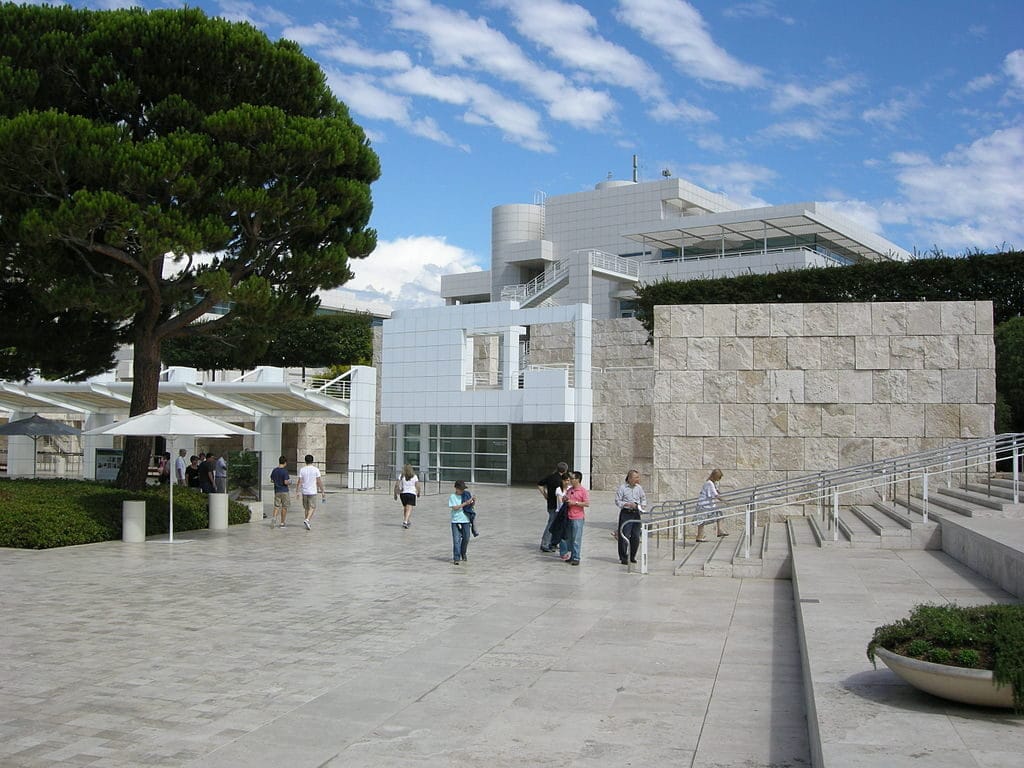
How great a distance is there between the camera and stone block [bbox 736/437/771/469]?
1961 centimetres

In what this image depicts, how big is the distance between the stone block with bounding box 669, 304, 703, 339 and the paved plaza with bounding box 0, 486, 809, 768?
662 cm

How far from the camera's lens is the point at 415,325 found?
A: 123ft

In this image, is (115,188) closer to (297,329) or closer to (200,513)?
(200,513)

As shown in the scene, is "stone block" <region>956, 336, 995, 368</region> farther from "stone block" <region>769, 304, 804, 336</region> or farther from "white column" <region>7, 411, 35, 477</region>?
"white column" <region>7, 411, 35, 477</region>

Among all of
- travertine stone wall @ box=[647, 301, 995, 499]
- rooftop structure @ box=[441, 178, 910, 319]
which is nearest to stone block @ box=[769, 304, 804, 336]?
travertine stone wall @ box=[647, 301, 995, 499]

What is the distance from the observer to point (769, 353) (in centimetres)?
1973

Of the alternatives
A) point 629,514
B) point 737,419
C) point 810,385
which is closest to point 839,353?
point 810,385

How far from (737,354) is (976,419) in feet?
15.5

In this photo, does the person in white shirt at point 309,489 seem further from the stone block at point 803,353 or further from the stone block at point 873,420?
the stone block at point 873,420

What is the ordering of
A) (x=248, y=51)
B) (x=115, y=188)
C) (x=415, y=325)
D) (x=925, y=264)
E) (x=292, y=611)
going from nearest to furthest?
(x=292, y=611)
(x=115, y=188)
(x=248, y=51)
(x=925, y=264)
(x=415, y=325)

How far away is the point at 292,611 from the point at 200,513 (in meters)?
9.89

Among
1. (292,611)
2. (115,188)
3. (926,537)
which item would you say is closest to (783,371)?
(926,537)

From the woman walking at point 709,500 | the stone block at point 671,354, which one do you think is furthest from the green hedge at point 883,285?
the woman walking at point 709,500

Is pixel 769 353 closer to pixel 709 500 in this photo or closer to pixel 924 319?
pixel 924 319
